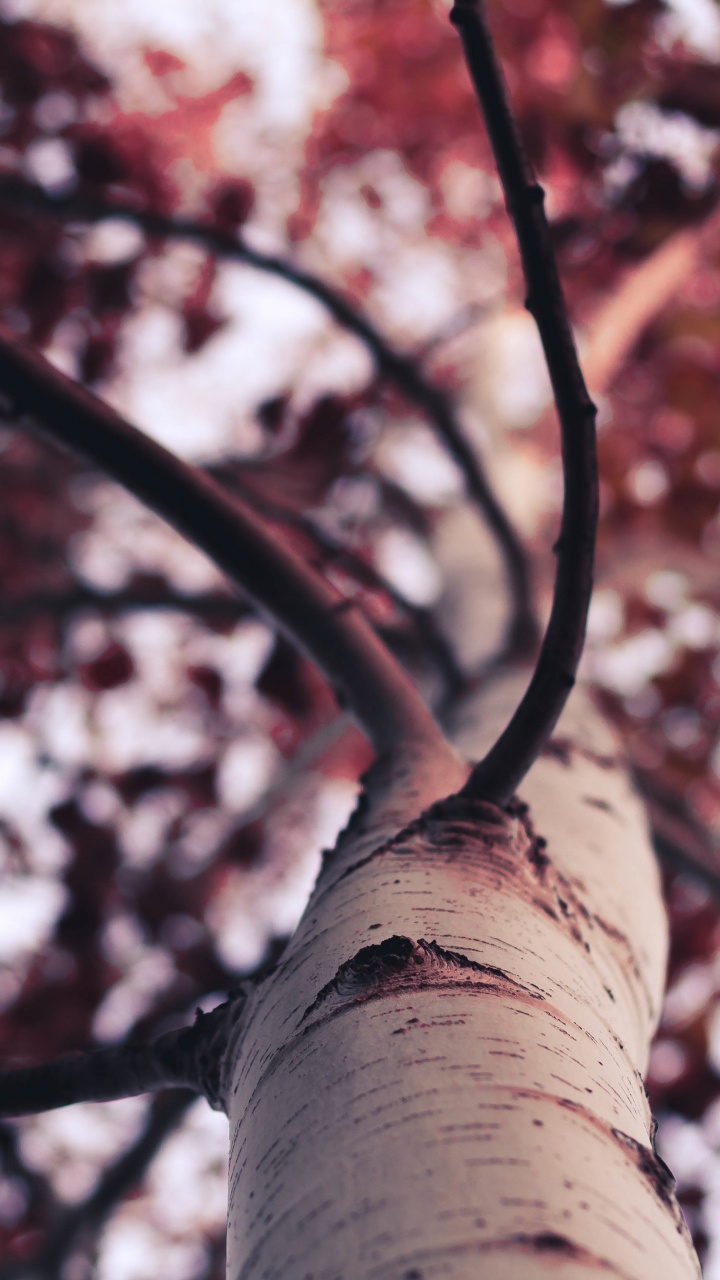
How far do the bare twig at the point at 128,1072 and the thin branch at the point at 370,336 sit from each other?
1135mm

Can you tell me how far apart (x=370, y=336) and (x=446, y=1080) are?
1.66 meters

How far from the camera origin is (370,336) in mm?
1853

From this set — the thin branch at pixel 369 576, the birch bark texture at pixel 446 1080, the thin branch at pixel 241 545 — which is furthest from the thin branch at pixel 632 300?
the birch bark texture at pixel 446 1080

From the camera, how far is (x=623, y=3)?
189cm

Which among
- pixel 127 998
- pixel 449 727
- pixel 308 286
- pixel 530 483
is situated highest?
pixel 530 483

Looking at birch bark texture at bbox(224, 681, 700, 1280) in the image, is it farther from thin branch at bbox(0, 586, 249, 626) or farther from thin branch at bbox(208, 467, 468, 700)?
thin branch at bbox(0, 586, 249, 626)

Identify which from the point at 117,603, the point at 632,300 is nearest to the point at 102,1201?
the point at 117,603

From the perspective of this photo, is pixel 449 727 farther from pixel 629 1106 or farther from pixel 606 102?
pixel 606 102

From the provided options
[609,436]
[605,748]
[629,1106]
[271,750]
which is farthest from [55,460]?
[629,1106]

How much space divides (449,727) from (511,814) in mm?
675

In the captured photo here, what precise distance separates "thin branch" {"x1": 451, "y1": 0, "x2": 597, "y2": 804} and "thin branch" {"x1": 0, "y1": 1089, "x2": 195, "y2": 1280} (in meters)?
1.75

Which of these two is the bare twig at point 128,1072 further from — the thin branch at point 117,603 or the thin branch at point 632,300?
the thin branch at point 632,300

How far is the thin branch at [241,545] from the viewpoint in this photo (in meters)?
0.97

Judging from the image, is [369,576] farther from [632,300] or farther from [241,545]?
[632,300]
